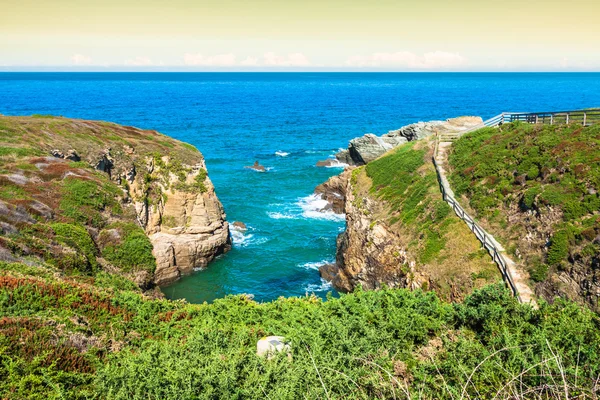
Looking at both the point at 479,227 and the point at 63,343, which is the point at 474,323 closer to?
the point at 479,227

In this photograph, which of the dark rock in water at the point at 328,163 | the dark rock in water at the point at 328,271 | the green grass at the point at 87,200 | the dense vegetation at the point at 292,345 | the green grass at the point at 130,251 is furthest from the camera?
the dark rock in water at the point at 328,163

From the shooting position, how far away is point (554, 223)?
957 inches

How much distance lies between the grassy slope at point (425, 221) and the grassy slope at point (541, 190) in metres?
2.10

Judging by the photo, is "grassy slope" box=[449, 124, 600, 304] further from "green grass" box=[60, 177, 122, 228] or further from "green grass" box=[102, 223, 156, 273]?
"green grass" box=[60, 177, 122, 228]

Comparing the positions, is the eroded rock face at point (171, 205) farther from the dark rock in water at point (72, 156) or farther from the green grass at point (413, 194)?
the green grass at point (413, 194)

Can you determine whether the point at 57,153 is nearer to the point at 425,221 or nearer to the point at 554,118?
the point at 425,221

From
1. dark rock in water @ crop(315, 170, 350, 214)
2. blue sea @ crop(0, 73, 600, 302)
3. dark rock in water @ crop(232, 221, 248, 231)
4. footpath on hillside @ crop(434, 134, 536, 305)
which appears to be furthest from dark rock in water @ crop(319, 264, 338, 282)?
dark rock in water @ crop(315, 170, 350, 214)

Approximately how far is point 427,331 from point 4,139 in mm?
38612

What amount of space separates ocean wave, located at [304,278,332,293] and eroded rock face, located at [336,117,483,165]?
103ft

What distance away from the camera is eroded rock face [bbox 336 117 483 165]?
203 ft

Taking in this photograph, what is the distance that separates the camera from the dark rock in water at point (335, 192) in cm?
5689

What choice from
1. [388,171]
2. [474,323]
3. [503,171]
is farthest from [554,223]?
[388,171]

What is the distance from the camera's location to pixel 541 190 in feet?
88.2

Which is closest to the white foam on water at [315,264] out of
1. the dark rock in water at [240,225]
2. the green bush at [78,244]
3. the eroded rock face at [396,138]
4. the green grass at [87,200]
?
the dark rock in water at [240,225]
